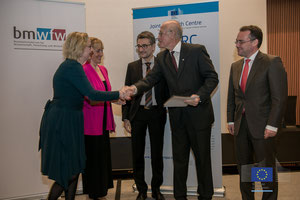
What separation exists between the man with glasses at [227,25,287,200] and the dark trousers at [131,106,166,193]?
36.7 inches

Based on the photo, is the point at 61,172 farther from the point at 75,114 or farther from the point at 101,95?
the point at 101,95

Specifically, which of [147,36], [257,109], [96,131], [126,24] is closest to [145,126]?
[96,131]

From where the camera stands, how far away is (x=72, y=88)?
101 inches

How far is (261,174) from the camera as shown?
230 centimetres

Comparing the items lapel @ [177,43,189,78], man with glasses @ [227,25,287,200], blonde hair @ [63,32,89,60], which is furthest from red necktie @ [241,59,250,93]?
blonde hair @ [63,32,89,60]

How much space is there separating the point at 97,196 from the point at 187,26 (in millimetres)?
2407

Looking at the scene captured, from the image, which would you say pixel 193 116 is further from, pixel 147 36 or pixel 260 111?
pixel 147 36

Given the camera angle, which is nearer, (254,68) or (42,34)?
(254,68)

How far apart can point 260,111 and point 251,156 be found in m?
0.50

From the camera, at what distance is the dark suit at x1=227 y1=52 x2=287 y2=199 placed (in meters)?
2.49

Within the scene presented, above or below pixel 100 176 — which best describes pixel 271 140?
above

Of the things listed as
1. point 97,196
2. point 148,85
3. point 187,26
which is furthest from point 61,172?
point 187,26

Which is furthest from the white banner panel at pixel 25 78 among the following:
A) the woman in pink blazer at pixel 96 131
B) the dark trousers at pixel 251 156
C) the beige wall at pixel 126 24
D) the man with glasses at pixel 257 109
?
the dark trousers at pixel 251 156

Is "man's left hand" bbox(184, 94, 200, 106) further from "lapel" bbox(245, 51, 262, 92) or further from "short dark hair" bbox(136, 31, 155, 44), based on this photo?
"short dark hair" bbox(136, 31, 155, 44)
